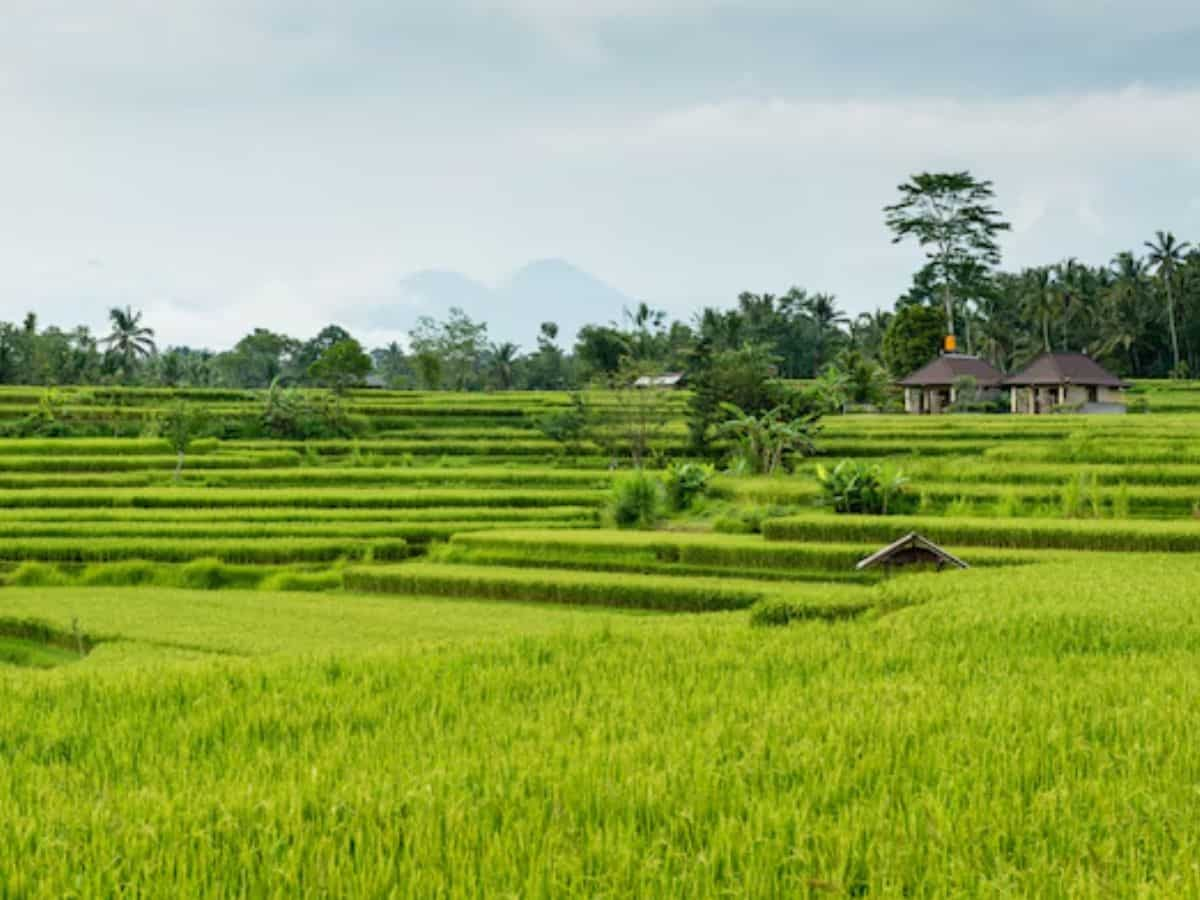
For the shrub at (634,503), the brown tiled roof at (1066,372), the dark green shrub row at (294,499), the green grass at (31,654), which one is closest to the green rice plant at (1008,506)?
the shrub at (634,503)

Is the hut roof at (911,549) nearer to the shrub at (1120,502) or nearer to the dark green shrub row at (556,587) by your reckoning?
the dark green shrub row at (556,587)

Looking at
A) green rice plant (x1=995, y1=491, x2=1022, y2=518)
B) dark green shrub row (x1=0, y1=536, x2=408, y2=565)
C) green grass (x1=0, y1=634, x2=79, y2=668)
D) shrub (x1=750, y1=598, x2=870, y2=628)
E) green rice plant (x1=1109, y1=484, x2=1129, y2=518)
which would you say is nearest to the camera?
shrub (x1=750, y1=598, x2=870, y2=628)

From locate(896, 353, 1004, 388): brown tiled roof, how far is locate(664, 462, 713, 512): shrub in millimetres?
22639

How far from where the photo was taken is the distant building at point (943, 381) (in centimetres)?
4231

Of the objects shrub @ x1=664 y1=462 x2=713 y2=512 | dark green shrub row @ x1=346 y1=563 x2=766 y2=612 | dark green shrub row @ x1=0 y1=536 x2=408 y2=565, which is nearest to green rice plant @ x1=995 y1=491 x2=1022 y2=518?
shrub @ x1=664 y1=462 x2=713 y2=512

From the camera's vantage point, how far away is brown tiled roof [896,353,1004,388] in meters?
42.2

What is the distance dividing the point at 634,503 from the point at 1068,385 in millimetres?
25418

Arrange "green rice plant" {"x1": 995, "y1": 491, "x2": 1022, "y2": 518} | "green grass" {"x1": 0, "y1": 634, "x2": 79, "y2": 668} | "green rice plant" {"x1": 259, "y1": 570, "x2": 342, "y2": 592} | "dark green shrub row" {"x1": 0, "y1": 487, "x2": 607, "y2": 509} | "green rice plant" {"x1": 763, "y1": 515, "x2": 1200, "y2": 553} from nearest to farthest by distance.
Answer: "green grass" {"x1": 0, "y1": 634, "x2": 79, "y2": 668} < "green rice plant" {"x1": 763, "y1": 515, "x2": 1200, "y2": 553} < "green rice plant" {"x1": 259, "y1": 570, "x2": 342, "y2": 592} < "green rice plant" {"x1": 995, "y1": 491, "x2": 1022, "y2": 518} < "dark green shrub row" {"x1": 0, "y1": 487, "x2": 607, "y2": 509}

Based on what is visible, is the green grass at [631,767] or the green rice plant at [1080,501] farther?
the green rice plant at [1080,501]

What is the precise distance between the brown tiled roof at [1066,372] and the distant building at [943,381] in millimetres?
1605

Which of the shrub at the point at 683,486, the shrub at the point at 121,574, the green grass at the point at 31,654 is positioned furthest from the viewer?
the shrub at the point at 683,486

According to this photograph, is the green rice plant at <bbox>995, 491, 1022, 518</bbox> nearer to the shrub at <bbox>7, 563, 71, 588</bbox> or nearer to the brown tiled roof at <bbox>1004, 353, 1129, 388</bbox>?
the shrub at <bbox>7, 563, 71, 588</bbox>

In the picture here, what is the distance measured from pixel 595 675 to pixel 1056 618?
339 cm

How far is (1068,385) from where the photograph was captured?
4019 centimetres
